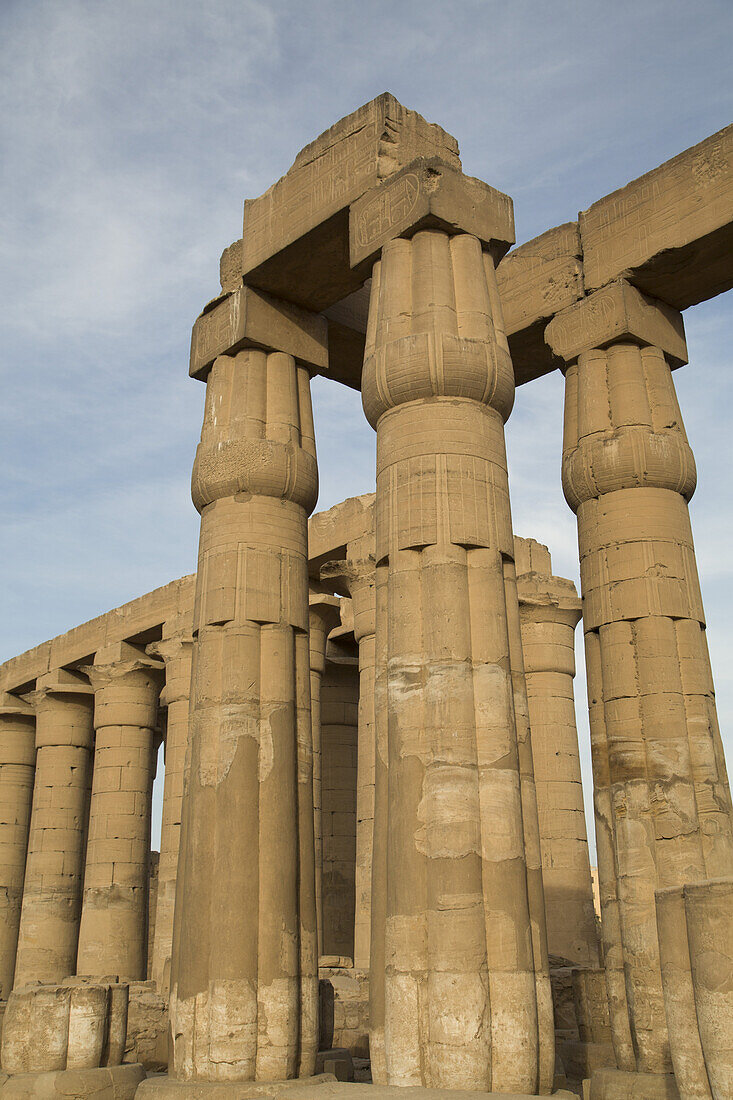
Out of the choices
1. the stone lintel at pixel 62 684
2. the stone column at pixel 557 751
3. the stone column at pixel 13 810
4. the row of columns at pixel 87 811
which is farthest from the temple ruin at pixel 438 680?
the stone column at pixel 13 810

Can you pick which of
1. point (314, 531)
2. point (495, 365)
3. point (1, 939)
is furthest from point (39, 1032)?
point (1, 939)

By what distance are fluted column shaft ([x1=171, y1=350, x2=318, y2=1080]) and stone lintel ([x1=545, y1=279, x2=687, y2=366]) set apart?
3.21 metres

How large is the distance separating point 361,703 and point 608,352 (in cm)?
719

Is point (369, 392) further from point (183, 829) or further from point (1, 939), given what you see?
point (1, 939)

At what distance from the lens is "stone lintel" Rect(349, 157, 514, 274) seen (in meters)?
10.1

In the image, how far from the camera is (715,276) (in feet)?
41.0

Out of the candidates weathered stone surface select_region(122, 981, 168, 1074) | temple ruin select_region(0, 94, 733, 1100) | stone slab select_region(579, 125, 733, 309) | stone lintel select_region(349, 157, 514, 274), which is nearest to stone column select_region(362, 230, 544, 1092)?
temple ruin select_region(0, 94, 733, 1100)

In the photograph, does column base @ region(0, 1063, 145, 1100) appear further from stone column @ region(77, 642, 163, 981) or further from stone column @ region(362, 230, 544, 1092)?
stone column @ region(77, 642, 163, 981)

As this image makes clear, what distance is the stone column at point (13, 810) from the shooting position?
1017 inches

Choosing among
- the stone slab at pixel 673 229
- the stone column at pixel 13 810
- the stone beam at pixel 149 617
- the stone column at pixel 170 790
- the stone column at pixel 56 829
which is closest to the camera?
the stone slab at pixel 673 229

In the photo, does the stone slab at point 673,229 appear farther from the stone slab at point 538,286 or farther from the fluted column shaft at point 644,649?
the fluted column shaft at point 644,649

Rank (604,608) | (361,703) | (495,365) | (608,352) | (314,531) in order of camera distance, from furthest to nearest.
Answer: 1. (314,531)
2. (361,703)
3. (608,352)
4. (604,608)
5. (495,365)

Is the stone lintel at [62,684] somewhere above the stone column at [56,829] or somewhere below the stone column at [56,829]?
above

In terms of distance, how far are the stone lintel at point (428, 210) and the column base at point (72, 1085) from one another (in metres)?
8.29
